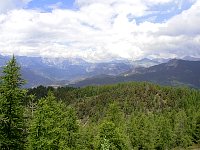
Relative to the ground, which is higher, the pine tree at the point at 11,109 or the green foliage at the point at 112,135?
the pine tree at the point at 11,109

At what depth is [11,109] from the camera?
110ft

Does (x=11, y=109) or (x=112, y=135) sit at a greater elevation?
(x=11, y=109)

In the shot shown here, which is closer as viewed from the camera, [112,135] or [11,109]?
[11,109]

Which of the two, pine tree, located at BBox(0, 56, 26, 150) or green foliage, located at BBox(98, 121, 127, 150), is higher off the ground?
pine tree, located at BBox(0, 56, 26, 150)

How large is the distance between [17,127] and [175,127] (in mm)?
119987

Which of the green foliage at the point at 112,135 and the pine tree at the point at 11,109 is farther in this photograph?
the green foliage at the point at 112,135

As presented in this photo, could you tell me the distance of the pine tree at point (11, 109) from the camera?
3312 centimetres

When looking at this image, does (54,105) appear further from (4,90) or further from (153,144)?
(153,144)

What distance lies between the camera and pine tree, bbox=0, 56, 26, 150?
33125 mm

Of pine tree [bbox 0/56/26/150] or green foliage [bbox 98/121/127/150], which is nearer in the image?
pine tree [bbox 0/56/26/150]

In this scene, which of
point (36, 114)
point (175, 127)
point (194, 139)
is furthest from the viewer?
point (194, 139)

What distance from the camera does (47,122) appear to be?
40.4m

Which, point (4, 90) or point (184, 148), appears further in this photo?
point (184, 148)

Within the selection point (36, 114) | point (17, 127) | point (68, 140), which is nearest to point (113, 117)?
point (68, 140)
